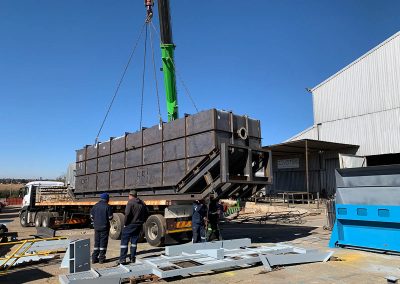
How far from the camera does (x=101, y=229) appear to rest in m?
8.38

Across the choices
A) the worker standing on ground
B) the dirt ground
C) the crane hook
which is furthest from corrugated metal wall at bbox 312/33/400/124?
the dirt ground

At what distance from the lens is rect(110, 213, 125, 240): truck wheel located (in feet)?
38.7

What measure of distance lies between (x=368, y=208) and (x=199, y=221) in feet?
14.1

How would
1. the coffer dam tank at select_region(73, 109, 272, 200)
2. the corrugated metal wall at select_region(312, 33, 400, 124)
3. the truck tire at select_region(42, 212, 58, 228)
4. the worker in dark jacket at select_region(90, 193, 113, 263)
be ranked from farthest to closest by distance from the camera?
the corrugated metal wall at select_region(312, 33, 400, 124)
the truck tire at select_region(42, 212, 58, 228)
the coffer dam tank at select_region(73, 109, 272, 200)
the worker in dark jacket at select_region(90, 193, 113, 263)

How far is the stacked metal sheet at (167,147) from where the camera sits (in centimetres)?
999

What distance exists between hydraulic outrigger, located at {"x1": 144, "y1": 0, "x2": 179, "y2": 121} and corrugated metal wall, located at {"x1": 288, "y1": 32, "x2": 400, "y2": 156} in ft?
54.3

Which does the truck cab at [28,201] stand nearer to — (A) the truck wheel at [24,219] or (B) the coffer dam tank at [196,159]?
(A) the truck wheel at [24,219]

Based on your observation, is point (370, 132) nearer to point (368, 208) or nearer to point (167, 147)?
point (368, 208)

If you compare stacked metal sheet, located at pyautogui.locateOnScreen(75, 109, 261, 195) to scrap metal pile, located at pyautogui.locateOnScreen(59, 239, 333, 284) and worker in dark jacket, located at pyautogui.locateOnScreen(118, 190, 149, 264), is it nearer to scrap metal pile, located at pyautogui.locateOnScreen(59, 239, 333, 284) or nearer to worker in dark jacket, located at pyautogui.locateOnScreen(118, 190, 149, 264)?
worker in dark jacket, located at pyautogui.locateOnScreen(118, 190, 149, 264)

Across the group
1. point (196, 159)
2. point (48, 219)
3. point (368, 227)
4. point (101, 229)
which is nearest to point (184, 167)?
point (196, 159)

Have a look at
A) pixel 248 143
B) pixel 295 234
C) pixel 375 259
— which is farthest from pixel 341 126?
pixel 375 259

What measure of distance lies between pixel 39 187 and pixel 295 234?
14248mm

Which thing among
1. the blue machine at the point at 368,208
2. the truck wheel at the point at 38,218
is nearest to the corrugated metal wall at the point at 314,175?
the blue machine at the point at 368,208

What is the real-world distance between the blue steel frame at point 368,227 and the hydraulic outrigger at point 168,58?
695cm
